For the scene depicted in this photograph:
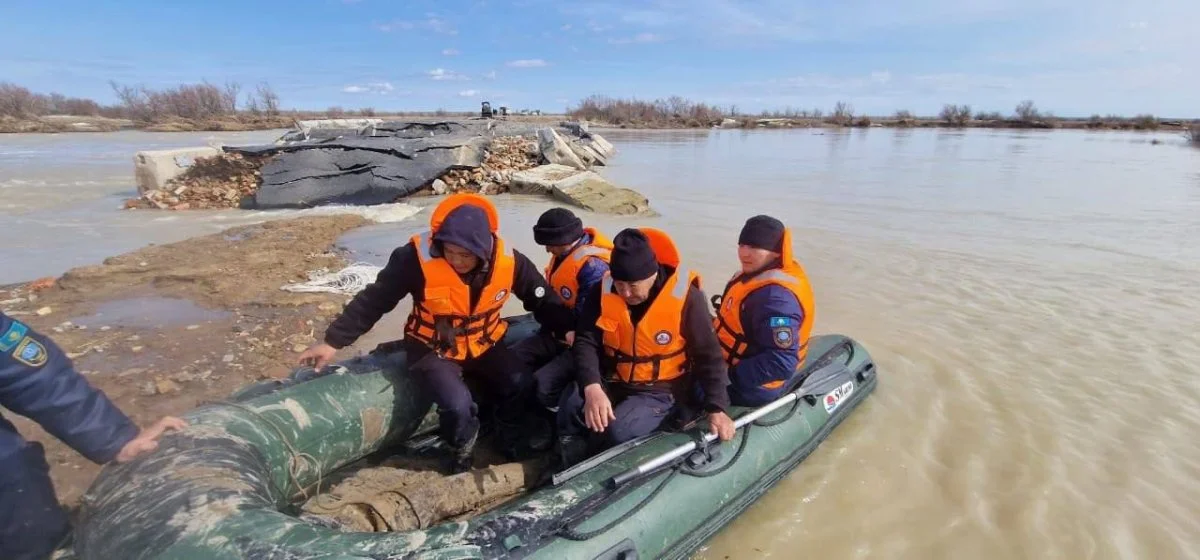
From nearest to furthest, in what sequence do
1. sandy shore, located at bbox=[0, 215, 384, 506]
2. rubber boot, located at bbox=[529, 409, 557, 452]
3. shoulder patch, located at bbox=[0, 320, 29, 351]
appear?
shoulder patch, located at bbox=[0, 320, 29, 351] → rubber boot, located at bbox=[529, 409, 557, 452] → sandy shore, located at bbox=[0, 215, 384, 506]

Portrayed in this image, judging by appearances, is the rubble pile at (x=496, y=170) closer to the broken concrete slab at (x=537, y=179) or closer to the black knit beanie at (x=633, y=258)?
the broken concrete slab at (x=537, y=179)

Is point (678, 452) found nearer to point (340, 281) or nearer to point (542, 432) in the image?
point (542, 432)

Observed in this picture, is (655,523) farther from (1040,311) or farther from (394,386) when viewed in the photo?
(1040,311)

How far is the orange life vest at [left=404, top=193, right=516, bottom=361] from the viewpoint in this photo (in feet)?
9.18

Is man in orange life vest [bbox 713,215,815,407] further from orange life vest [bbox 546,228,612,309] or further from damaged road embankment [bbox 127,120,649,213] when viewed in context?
damaged road embankment [bbox 127,120,649,213]

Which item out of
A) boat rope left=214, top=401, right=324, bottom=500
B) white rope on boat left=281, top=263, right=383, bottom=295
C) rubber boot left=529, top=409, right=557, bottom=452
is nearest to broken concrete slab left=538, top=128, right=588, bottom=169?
white rope on boat left=281, top=263, right=383, bottom=295

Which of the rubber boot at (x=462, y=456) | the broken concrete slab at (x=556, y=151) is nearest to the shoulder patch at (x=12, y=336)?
the rubber boot at (x=462, y=456)

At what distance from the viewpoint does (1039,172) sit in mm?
16156

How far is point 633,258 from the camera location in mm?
2539

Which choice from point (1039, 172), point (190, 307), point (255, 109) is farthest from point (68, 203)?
point (255, 109)

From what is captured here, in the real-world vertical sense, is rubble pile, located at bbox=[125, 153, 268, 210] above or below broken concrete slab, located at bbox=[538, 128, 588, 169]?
below

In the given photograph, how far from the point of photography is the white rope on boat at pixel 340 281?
5602 mm

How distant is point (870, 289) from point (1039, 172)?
1329 cm

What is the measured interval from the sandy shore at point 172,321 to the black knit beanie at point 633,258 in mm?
2545
